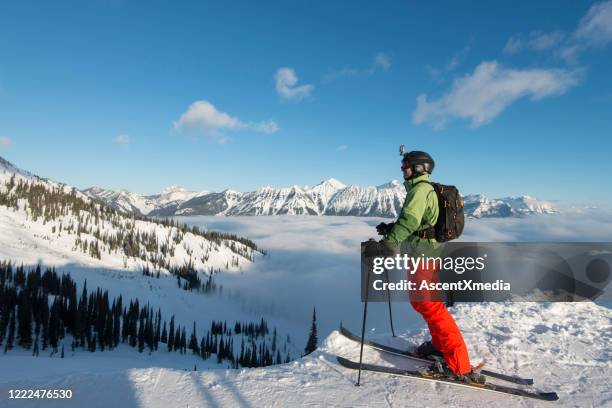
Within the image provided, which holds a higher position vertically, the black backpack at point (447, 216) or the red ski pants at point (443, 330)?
the black backpack at point (447, 216)

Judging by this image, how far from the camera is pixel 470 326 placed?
1170cm

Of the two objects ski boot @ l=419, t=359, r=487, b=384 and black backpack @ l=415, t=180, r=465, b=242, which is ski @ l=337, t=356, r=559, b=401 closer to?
ski boot @ l=419, t=359, r=487, b=384

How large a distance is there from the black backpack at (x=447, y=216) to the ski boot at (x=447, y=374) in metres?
2.97

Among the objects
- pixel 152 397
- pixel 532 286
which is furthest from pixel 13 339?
pixel 532 286

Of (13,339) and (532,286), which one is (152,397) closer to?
(13,339)

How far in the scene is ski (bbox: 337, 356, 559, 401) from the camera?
6781mm

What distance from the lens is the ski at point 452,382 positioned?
678cm

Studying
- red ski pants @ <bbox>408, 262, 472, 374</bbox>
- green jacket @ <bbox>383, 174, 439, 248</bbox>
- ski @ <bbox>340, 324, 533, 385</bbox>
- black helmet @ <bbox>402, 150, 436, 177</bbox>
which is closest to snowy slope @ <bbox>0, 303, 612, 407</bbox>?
ski @ <bbox>340, 324, 533, 385</bbox>

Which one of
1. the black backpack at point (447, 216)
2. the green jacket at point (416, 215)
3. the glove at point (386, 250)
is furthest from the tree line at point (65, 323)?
the black backpack at point (447, 216)

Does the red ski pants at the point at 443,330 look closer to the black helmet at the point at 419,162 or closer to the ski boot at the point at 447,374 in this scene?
the ski boot at the point at 447,374

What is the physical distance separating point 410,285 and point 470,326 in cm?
545

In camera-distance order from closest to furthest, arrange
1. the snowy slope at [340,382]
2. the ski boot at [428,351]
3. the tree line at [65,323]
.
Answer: the snowy slope at [340,382] → the ski boot at [428,351] → the tree line at [65,323]

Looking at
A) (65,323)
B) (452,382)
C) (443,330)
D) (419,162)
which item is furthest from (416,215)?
(65,323)

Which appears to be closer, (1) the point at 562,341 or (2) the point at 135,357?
(1) the point at 562,341
